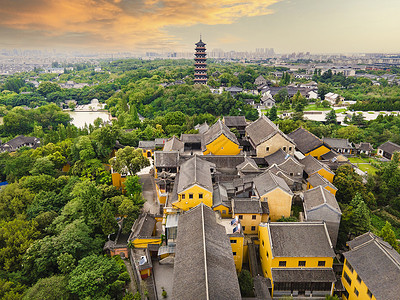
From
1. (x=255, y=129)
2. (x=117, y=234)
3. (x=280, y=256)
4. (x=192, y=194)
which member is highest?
(x=255, y=129)

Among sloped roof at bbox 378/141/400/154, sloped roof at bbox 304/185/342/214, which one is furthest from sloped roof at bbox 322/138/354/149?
sloped roof at bbox 304/185/342/214

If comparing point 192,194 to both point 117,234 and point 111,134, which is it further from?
point 111,134

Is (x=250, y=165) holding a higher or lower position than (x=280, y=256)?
higher

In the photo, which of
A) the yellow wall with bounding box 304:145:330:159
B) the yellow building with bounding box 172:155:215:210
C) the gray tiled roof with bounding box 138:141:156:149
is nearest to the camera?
the yellow building with bounding box 172:155:215:210

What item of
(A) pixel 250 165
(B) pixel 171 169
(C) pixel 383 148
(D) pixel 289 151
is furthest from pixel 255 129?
(C) pixel 383 148

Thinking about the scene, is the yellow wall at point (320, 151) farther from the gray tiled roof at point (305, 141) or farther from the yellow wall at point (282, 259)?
the yellow wall at point (282, 259)

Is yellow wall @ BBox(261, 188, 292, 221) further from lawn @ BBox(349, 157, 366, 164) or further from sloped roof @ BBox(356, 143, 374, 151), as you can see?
sloped roof @ BBox(356, 143, 374, 151)
